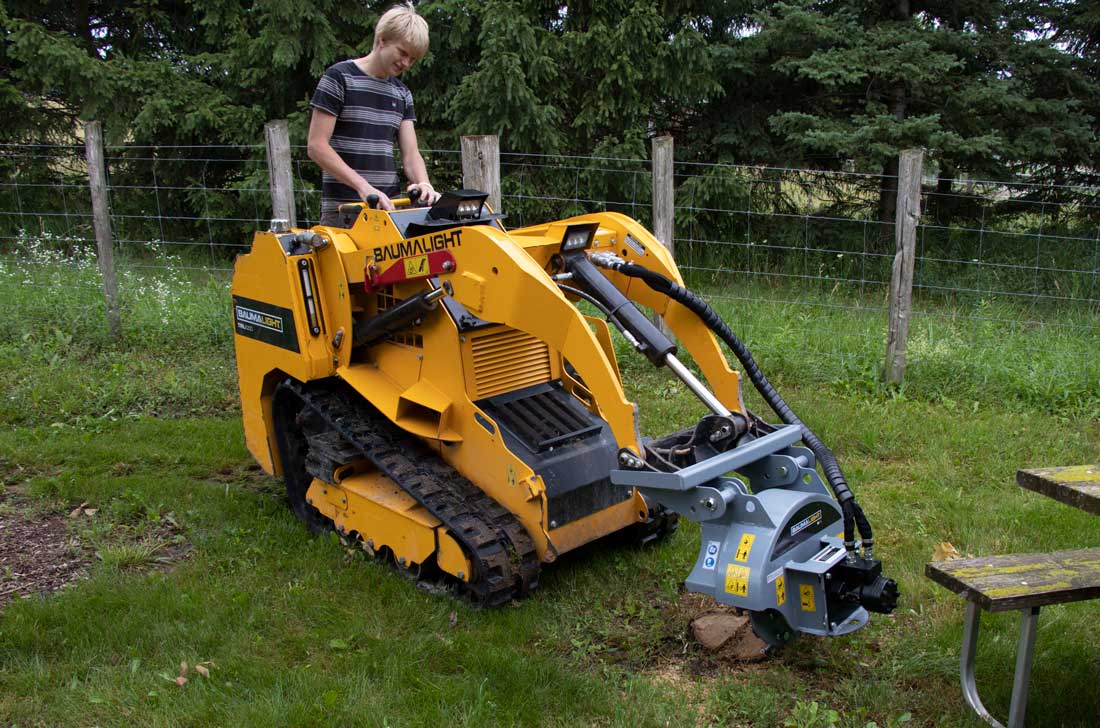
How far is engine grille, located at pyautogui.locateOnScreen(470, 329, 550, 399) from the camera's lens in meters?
4.16

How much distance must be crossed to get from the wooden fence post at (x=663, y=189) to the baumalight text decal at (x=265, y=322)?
128 inches

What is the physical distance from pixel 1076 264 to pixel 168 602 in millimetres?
9096

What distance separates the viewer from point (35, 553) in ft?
14.8

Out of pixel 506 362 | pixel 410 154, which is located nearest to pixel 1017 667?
pixel 506 362

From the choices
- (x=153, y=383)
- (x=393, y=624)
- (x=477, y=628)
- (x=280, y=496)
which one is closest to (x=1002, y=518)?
(x=477, y=628)

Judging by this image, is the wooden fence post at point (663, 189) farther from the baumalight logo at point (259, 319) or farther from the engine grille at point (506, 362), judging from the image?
the baumalight logo at point (259, 319)

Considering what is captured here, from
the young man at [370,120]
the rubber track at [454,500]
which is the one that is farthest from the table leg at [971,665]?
the young man at [370,120]

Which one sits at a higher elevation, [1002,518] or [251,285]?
[251,285]

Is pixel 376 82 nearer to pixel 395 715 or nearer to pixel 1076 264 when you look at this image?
pixel 395 715

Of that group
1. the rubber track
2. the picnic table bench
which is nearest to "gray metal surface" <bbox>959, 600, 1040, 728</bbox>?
the picnic table bench

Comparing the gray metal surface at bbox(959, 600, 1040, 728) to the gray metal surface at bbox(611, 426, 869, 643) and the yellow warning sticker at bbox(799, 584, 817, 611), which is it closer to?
the gray metal surface at bbox(611, 426, 869, 643)

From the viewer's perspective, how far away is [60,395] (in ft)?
21.7

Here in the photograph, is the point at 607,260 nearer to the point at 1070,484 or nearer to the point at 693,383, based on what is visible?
the point at 693,383

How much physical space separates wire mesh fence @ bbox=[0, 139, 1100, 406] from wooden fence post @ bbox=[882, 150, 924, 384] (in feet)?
3.31
